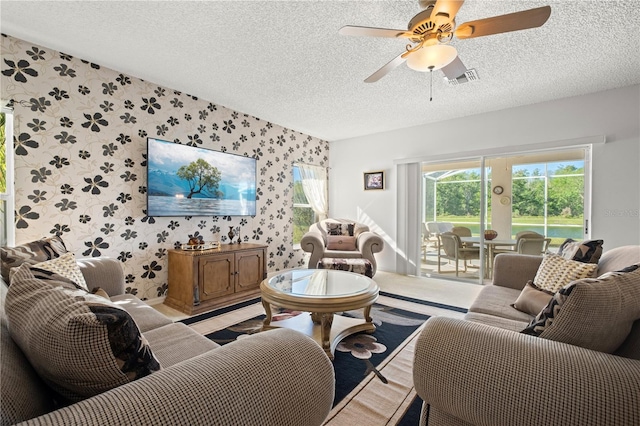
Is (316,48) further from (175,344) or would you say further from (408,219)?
(408,219)

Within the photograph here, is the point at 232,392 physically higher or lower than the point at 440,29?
lower

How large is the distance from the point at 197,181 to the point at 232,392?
123 inches

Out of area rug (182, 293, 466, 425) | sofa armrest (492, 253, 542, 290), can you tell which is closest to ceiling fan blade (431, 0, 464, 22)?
sofa armrest (492, 253, 542, 290)

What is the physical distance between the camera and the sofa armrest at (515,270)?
2.21 m

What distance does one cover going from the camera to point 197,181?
335cm

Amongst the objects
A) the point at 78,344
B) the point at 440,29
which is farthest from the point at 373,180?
the point at 78,344

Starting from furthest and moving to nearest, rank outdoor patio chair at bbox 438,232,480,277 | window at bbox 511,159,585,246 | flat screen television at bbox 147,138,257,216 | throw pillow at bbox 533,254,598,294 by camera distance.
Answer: outdoor patio chair at bbox 438,232,480,277, window at bbox 511,159,585,246, flat screen television at bbox 147,138,257,216, throw pillow at bbox 533,254,598,294

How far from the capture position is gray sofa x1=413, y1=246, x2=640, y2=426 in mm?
706

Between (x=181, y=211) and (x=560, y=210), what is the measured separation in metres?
4.76

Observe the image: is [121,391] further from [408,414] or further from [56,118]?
[56,118]

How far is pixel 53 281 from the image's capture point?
813mm

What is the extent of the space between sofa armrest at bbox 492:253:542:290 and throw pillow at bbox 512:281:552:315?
0.48 m

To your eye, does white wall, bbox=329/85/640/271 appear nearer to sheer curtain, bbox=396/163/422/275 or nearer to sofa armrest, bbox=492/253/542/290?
sheer curtain, bbox=396/163/422/275

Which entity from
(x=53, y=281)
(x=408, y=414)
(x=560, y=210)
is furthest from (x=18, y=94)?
(x=560, y=210)
